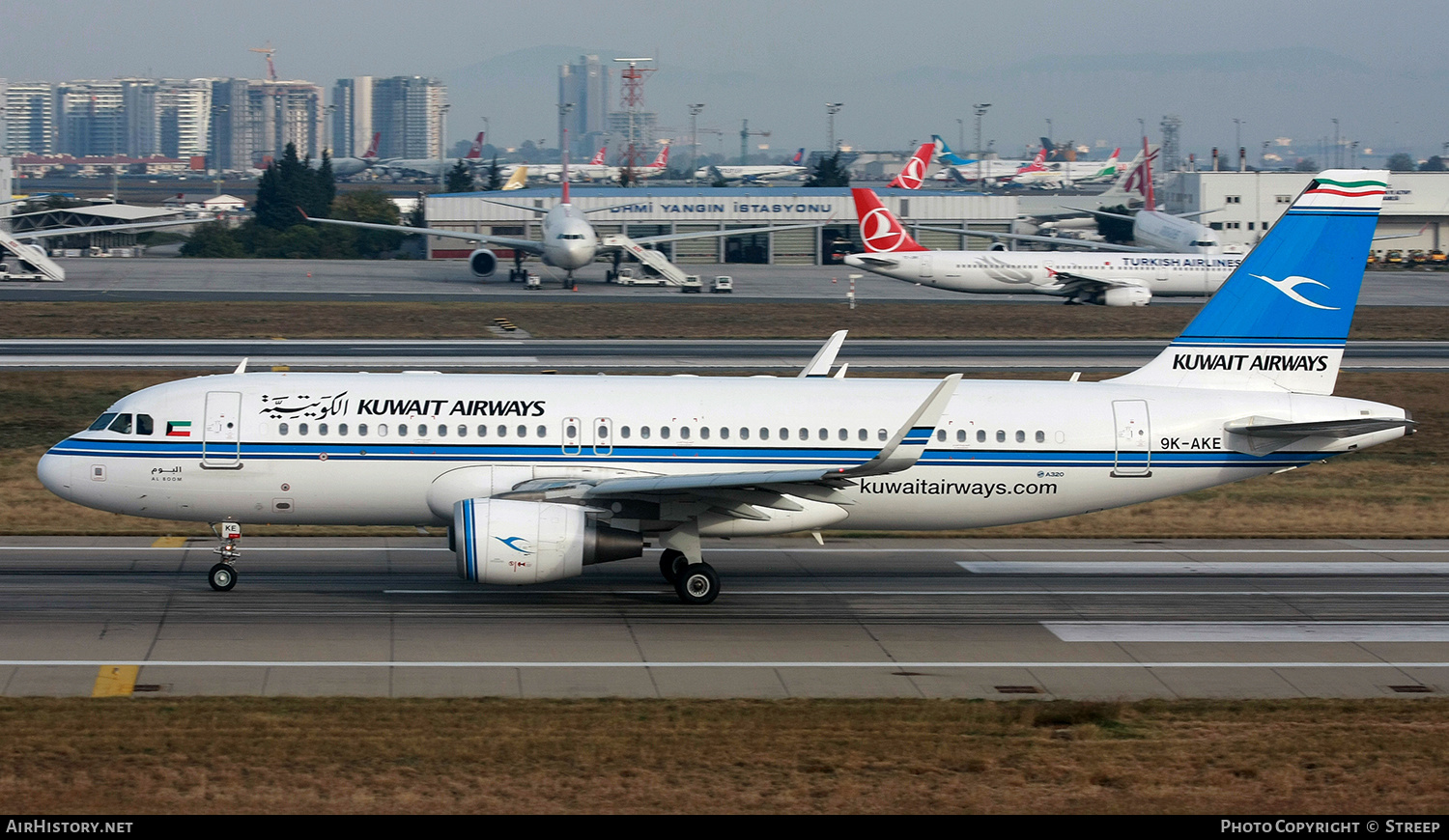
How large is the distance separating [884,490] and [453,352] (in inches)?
1258

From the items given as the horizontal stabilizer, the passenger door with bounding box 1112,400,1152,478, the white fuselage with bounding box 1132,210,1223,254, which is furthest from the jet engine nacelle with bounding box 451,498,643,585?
the white fuselage with bounding box 1132,210,1223,254

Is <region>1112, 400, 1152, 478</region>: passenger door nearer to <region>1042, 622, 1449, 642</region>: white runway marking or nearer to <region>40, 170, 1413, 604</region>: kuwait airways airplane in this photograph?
<region>40, 170, 1413, 604</region>: kuwait airways airplane

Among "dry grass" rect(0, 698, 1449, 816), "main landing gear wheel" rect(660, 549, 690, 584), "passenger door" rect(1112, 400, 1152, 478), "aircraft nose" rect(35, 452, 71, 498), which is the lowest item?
"dry grass" rect(0, 698, 1449, 816)

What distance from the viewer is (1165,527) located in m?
32.7

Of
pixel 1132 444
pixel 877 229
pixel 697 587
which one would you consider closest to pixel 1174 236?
pixel 877 229

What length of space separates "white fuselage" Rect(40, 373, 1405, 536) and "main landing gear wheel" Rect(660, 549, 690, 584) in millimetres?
898

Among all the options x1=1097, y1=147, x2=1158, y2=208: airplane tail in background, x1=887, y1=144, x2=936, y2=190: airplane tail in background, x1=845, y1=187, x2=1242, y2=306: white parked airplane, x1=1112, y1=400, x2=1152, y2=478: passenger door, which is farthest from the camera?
x1=1097, y1=147, x2=1158, y2=208: airplane tail in background

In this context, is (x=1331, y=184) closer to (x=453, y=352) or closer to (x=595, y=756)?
(x=595, y=756)

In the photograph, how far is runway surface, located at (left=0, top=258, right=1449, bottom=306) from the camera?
7825 cm

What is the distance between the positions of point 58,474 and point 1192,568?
21432 millimetres

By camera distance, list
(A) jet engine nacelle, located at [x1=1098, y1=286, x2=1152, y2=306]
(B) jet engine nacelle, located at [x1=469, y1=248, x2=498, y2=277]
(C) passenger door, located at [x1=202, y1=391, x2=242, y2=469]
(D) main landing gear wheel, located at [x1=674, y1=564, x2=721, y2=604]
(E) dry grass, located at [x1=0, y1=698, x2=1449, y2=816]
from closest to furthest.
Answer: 1. (E) dry grass, located at [x1=0, y1=698, x2=1449, y2=816]
2. (C) passenger door, located at [x1=202, y1=391, x2=242, y2=469]
3. (D) main landing gear wheel, located at [x1=674, y1=564, x2=721, y2=604]
4. (A) jet engine nacelle, located at [x1=1098, y1=286, x2=1152, y2=306]
5. (B) jet engine nacelle, located at [x1=469, y1=248, x2=498, y2=277]

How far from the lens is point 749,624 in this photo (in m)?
23.0

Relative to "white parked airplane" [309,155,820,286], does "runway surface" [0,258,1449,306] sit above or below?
below

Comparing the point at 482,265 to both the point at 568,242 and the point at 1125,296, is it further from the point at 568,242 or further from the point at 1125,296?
the point at 1125,296
